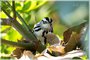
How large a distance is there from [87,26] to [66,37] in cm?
2

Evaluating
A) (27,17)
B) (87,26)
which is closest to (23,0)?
(27,17)

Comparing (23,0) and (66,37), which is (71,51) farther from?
(23,0)

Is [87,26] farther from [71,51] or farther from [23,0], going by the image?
[23,0]

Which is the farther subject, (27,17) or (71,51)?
(27,17)

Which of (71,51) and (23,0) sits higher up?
(23,0)

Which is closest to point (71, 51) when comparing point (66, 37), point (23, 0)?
point (66, 37)

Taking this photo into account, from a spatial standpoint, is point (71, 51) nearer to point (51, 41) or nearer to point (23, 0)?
point (51, 41)

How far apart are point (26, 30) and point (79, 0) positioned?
0.08 m

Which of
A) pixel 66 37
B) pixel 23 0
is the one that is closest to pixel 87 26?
pixel 66 37

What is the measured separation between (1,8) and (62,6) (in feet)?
0.27

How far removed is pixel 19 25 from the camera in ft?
0.75

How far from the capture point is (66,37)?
218mm

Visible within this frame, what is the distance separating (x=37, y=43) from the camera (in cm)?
23

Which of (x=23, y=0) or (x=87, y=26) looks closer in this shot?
(x=87, y=26)
